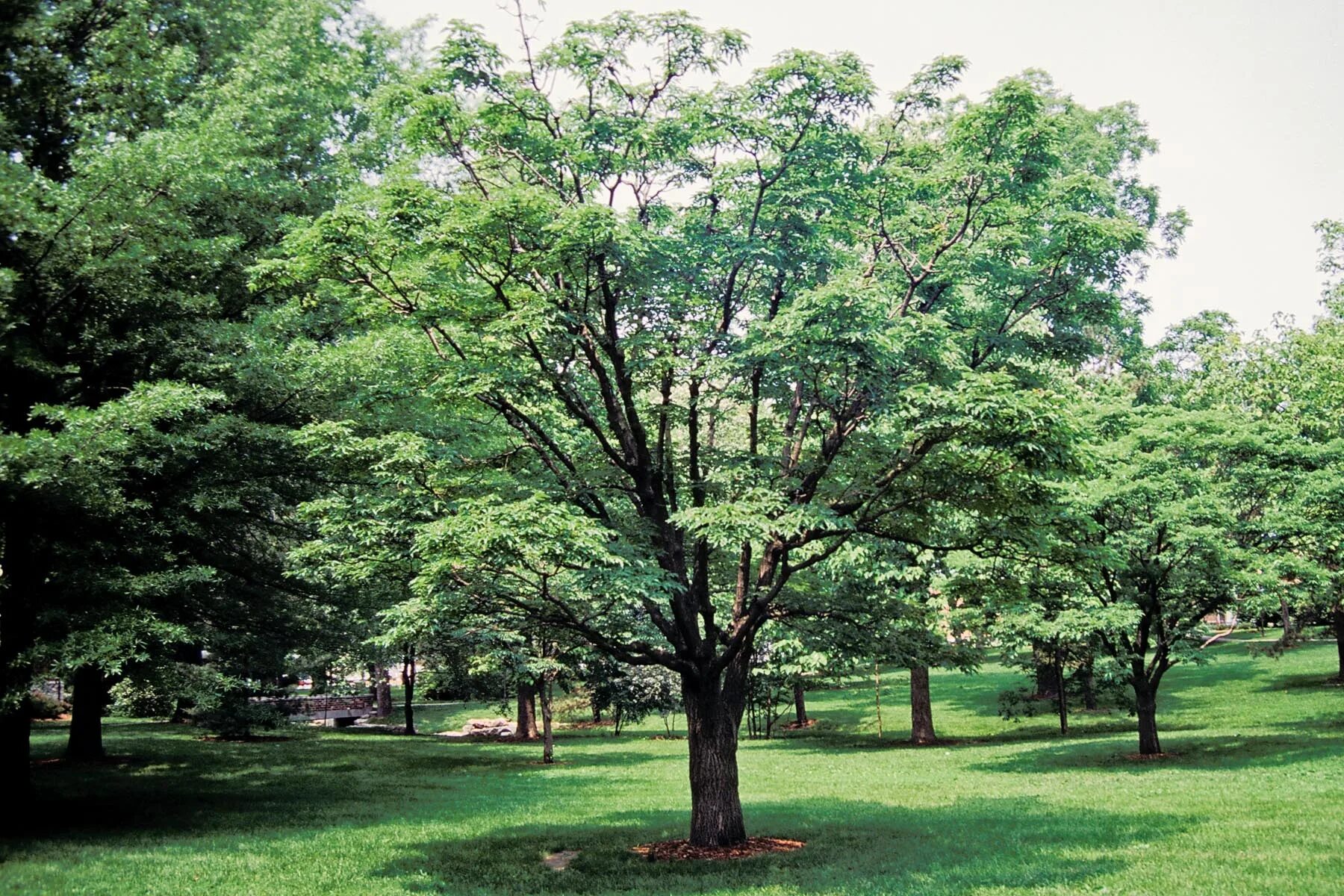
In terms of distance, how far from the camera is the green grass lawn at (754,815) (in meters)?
11.2

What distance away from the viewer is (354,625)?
18562 mm

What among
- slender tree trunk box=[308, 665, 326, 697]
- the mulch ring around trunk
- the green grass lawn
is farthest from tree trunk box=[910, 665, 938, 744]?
slender tree trunk box=[308, 665, 326, 697]

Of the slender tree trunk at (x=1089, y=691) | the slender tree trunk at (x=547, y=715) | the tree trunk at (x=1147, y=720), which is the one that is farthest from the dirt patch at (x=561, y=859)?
the slender tree trunk at (x=1089, y=691)

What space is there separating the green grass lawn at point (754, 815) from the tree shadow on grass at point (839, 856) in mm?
56

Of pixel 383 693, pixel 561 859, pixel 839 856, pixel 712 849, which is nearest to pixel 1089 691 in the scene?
pixel 839 856

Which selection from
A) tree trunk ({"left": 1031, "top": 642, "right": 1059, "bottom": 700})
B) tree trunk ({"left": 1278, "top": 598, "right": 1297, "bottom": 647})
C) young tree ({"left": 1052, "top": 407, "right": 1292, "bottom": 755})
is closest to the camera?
young tree ({"left": 1052, "top": 407, "right": 1292, "bottom": 755})

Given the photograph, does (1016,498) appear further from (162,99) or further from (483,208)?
(162,99)

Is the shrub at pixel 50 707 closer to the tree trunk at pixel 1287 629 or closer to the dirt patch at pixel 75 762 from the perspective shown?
the dirt patch at pixel 75 762

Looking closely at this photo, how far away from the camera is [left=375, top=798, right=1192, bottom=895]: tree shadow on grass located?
1094 centimetres

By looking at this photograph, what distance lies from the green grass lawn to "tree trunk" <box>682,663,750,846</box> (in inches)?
37.3

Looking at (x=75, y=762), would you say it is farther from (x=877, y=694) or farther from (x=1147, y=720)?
(x=1147, y=720)

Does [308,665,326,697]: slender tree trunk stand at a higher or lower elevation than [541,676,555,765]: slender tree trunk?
higher

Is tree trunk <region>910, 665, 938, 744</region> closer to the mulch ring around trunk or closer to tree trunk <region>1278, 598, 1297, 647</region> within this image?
tree trunk <region>1278, 598, 1297, 647</region>

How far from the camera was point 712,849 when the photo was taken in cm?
1302
